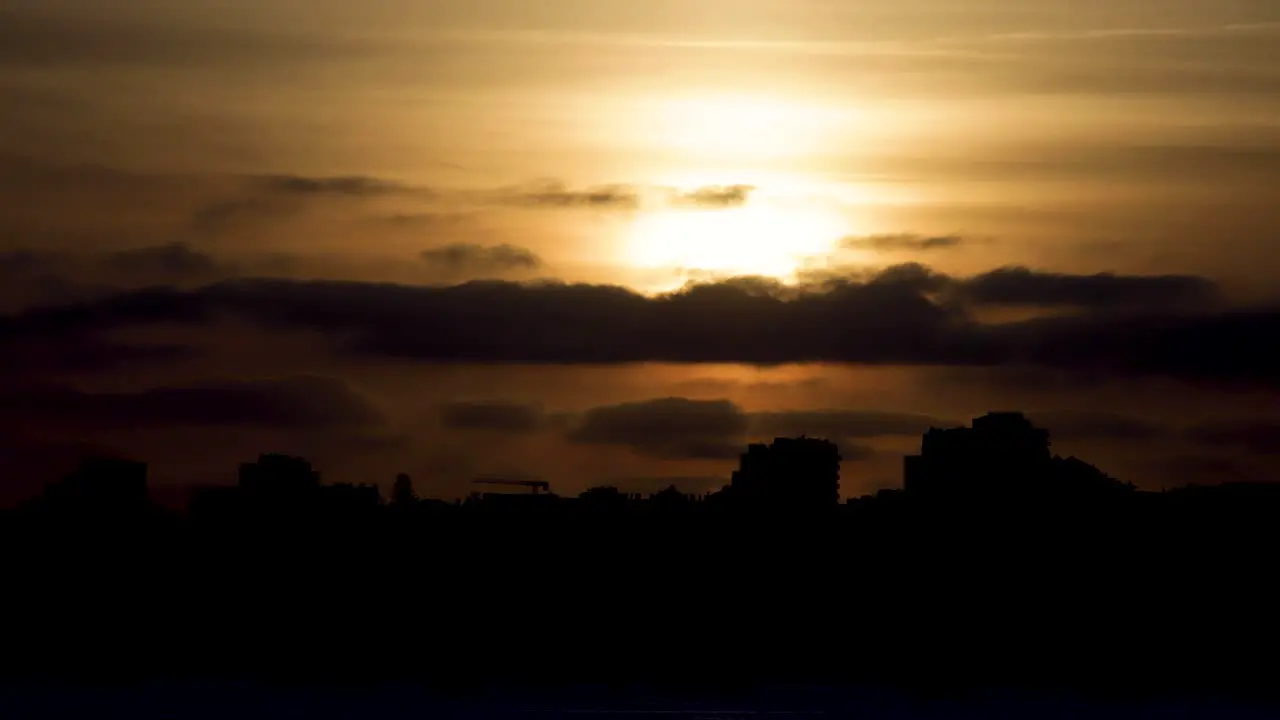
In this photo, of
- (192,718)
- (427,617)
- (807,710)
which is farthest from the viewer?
(427,617)

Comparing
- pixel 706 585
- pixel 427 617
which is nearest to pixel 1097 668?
pixel 706 585

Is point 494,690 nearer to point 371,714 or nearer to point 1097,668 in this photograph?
point 371,714

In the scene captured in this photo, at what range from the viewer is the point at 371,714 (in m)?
148

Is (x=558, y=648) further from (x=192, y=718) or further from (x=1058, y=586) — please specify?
(x=1058, y=586)

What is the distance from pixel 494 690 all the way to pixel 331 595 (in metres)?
21.8

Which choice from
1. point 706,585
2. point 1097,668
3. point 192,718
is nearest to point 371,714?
point 192,718

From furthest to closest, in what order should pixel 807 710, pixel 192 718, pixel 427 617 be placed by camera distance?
pixel 427 617, pixel 807 710, pixel 192 718

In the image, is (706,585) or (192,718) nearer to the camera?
(192,718)

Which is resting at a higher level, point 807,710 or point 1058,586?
point 1058,586

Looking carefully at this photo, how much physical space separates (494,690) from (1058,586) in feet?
212

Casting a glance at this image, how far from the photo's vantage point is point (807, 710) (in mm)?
163000

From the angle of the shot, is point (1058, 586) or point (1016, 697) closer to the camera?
point (1016, 697)

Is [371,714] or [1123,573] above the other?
[1123,573]

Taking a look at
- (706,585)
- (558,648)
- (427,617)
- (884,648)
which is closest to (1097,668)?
(884,648)
